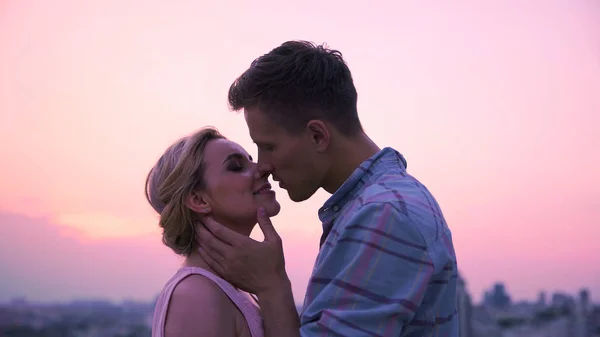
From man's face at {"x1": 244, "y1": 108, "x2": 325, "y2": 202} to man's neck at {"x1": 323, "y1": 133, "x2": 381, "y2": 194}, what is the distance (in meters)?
0.06

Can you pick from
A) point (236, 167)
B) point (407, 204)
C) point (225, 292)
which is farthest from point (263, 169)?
point (407, 204)

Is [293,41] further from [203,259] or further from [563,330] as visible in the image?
[563,330]

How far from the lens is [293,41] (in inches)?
143

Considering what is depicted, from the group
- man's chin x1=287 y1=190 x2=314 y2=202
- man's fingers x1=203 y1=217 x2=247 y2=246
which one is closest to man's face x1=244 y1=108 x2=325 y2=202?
man's chin x1=287 y1=190 x2=314 y2=202

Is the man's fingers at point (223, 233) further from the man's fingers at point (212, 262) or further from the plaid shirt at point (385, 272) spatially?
the plaid shirt at point (385, 272)

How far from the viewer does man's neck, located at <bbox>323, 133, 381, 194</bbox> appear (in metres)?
3.33

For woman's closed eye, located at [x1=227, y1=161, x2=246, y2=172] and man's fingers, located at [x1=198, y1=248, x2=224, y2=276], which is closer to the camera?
man's fingers, located at [x1=198, y1=248, x2=224, y2=276]

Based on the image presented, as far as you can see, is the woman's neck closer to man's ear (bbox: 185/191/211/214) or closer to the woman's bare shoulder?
the woman's bare shoulder

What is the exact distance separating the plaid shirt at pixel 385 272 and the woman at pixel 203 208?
79 cm

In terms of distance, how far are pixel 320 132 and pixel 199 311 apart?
0.99m

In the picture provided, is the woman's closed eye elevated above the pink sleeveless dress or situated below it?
above

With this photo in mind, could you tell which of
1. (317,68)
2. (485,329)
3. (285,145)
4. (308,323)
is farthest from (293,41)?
(485,329)

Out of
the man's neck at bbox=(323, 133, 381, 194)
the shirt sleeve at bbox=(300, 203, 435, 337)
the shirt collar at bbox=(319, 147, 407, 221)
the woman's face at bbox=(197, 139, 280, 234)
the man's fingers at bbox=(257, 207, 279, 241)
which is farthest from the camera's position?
the woman's face at bbox=(197, 139, 280, 234)

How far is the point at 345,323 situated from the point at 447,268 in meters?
0.47
